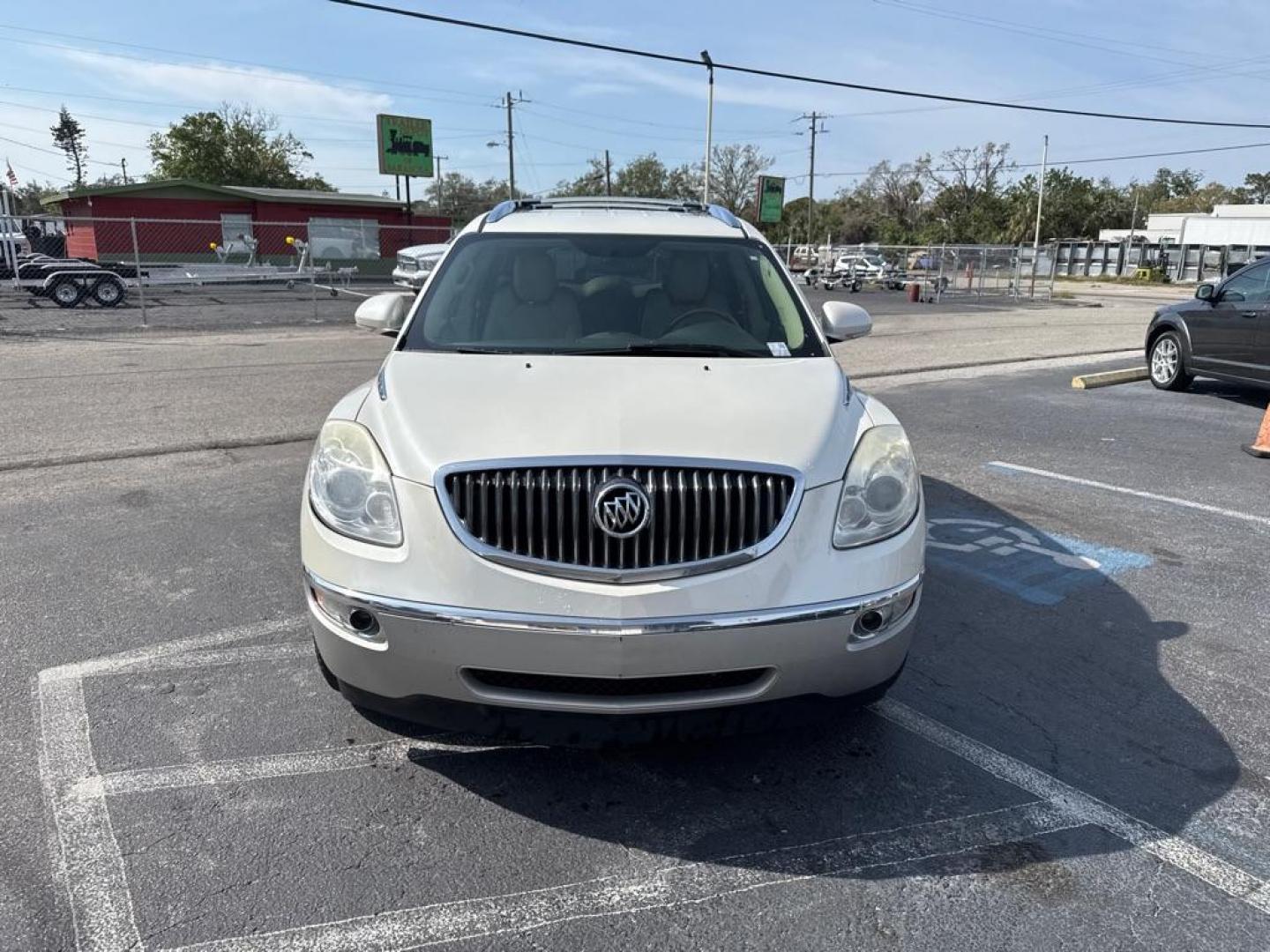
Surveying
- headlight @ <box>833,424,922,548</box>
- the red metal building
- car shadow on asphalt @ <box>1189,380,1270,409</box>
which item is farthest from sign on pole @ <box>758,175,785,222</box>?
headlight @ <box>833,424,922,548</box>

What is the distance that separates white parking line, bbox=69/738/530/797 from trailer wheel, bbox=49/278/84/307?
22.4 m

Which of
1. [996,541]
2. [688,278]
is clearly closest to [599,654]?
[688,278]

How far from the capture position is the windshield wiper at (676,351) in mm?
3682

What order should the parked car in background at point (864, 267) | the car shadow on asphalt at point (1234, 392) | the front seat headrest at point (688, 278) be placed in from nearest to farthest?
1. the front seat headrest at point (688, 278)
2. the car shadow on asphalt at point (1234, 392)
3. the parked car in background at point (864, 267)

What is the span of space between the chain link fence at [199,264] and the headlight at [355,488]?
17.2 m

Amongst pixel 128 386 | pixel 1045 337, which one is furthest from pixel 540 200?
pixel 1045 337

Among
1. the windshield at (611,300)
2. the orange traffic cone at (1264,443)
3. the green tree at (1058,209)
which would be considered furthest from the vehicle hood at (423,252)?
the green tree at (1058,209)

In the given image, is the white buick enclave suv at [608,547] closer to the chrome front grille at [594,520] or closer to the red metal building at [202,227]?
the chrome front grille at [594,520]

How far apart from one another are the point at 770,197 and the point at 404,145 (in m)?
18.5

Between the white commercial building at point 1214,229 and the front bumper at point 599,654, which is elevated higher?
the white commercial building at point 1214,229

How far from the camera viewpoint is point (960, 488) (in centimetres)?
677

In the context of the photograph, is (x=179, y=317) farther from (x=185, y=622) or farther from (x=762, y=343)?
Answer: (x=762, y=343)

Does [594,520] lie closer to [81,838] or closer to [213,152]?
[81,838]

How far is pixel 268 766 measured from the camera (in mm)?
3096
